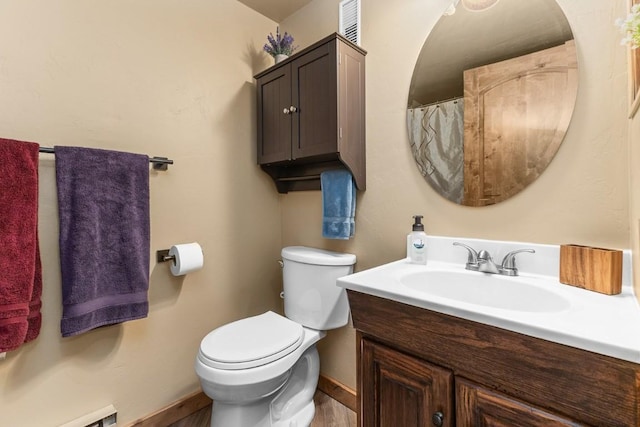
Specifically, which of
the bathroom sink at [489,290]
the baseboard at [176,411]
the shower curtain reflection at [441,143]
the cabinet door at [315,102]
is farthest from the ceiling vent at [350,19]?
the baseboard at [176,411]

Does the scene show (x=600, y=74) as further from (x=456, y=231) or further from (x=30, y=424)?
(x=30, y=424)

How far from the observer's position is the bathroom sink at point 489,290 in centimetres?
89

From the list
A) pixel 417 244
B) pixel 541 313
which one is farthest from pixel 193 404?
pixel 541 313

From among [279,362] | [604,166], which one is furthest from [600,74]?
[279,362]

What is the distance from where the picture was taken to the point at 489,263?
105cm

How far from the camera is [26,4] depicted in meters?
1.09

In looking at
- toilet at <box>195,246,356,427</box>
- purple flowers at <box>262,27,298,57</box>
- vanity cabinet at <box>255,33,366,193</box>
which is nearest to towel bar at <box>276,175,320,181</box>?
vanity cabinet at <box>255,33,366,193</box>

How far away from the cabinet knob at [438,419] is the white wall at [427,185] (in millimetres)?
658

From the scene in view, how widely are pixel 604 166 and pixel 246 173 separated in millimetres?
1617

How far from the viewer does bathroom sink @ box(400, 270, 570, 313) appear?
89 cm

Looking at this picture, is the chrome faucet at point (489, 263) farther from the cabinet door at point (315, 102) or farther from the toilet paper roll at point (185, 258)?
the toilet paper roll at point (185, 258)

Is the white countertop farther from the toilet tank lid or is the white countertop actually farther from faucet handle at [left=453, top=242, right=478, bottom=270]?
the toilet tank lid

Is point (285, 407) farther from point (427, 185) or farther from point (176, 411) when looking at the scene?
point (427, 185)

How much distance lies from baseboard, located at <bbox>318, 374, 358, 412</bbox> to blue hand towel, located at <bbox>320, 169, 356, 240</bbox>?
86 cm
